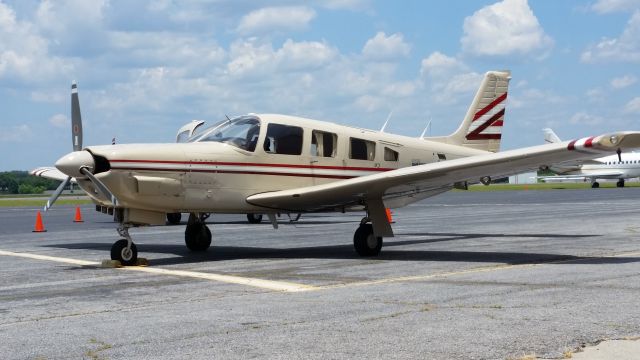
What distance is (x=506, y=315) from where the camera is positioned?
7531 millimetres

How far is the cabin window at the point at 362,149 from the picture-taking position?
15.4 meters

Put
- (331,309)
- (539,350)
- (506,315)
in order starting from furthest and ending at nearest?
(331,309) → (506,315) → (539,350)

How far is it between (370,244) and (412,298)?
5690 millimetres

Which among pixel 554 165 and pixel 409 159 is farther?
pixel 409 159

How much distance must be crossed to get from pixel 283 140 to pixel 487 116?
5.96 m

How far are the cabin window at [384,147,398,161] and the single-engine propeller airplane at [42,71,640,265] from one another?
0.06 ft

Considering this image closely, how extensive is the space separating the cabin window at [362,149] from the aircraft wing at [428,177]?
37.0 inches

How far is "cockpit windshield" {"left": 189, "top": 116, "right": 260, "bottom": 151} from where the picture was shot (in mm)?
14242

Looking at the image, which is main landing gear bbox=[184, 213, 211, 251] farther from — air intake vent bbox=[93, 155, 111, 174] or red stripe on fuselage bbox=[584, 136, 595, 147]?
red stripe on fuselage bbox=[584, 136, 595, 147]

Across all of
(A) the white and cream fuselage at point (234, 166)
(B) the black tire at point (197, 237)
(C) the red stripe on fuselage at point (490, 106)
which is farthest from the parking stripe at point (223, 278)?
(C) the red stripe on fuselage at point (490, 106)

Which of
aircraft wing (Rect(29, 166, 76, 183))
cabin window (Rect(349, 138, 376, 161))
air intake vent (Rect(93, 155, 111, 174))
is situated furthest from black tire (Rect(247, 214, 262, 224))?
air intake vent (Rect(93, 155, 111, 174))

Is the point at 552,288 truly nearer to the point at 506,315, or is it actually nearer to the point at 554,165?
the point at 506,315

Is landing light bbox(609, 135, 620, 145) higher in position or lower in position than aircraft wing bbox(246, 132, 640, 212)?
higher

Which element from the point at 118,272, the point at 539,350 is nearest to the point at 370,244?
the point at 118,272
